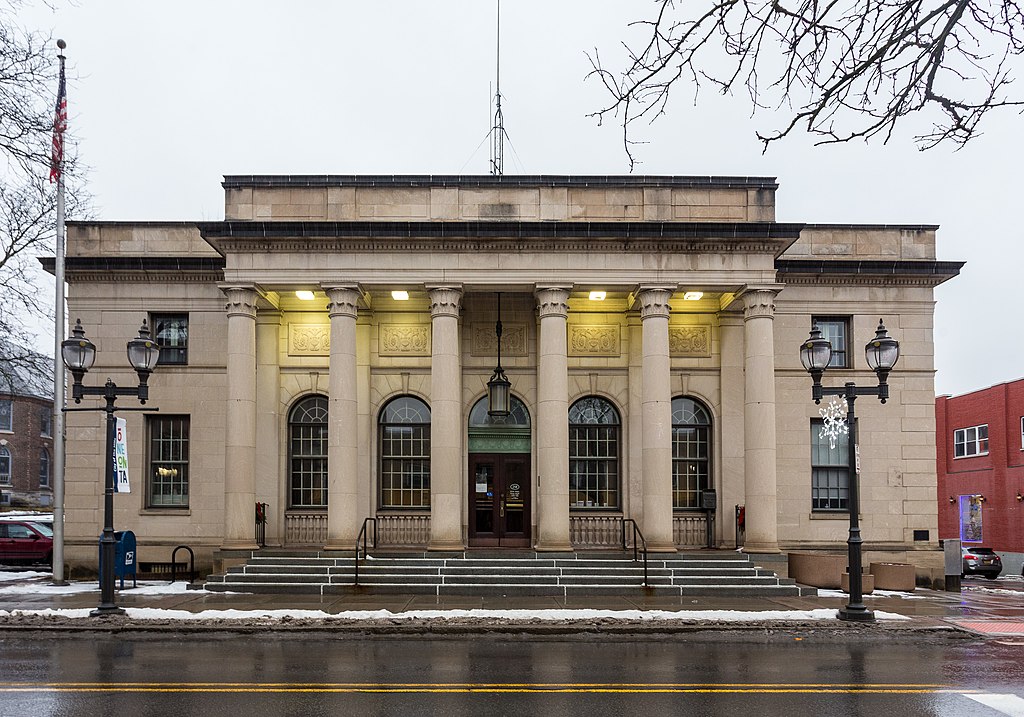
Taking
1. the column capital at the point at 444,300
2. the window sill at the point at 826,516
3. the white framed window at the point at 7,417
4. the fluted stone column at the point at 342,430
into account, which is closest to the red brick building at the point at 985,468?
the window sill at the point at 826,516

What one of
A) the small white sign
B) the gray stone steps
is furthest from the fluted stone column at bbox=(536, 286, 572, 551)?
the small white sign

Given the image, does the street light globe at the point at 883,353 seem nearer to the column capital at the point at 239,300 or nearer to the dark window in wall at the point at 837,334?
the dark window in wall at the point at 837,334

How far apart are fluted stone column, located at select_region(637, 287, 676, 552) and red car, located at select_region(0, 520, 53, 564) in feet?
71.8

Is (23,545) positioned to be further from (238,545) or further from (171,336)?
(238,545)

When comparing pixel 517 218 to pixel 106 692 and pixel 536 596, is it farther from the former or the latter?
pixel 106 692

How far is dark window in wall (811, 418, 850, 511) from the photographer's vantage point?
82.6 feet

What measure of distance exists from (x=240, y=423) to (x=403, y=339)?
212 inches

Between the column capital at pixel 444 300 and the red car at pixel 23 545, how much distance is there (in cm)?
1827

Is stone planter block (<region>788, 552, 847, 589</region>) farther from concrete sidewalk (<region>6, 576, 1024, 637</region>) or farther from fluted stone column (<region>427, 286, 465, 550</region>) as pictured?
fluted stone column (<region>427, 286, 465, 550</region>)

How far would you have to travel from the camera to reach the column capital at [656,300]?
22234mm

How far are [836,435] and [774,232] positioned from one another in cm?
683

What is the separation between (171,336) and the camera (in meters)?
25.6

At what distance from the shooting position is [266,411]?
970 inches

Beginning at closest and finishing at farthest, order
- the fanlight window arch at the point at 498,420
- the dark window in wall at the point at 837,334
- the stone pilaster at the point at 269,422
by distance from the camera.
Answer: the stone pilaster at the point at 269,422
the fanlight window arch at the point at 498,420
the dark window in wall at the point at 837,334
